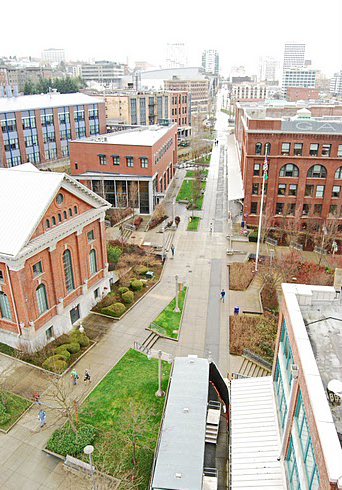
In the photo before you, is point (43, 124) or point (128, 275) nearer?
point (128, 275)

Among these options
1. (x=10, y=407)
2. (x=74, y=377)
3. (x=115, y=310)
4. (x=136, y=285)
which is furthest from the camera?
(x=136, y=285)

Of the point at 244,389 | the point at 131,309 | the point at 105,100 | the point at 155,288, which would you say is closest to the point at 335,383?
the point at 244,389

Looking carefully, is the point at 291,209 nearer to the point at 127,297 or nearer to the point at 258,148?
the point at 258,148

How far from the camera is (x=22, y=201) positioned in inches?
1241

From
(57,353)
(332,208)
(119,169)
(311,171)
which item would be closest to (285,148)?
(311,171)

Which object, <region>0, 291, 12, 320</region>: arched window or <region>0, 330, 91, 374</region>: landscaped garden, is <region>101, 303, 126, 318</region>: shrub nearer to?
<region>0, 330, 91, 374</region>: landscaped garden

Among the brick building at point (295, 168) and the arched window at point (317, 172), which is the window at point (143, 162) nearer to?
the brick building at point (295, 168)

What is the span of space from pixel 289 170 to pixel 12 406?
4617 centimetres

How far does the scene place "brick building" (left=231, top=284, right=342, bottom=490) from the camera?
1446 centimetres

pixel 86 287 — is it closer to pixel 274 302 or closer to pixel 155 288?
pixel 155 288

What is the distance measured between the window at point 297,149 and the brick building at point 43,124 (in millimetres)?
54696

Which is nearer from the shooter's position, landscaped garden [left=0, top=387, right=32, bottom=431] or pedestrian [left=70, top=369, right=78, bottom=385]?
landscaped garden [left=0, top=387, right=32, bottom=431]

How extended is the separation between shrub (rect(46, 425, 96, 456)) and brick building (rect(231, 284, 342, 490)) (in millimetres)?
8804

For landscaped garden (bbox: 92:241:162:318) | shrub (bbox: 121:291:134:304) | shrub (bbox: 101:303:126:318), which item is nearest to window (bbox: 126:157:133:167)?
landscaped garden (bbox: 92:241:162:318)
